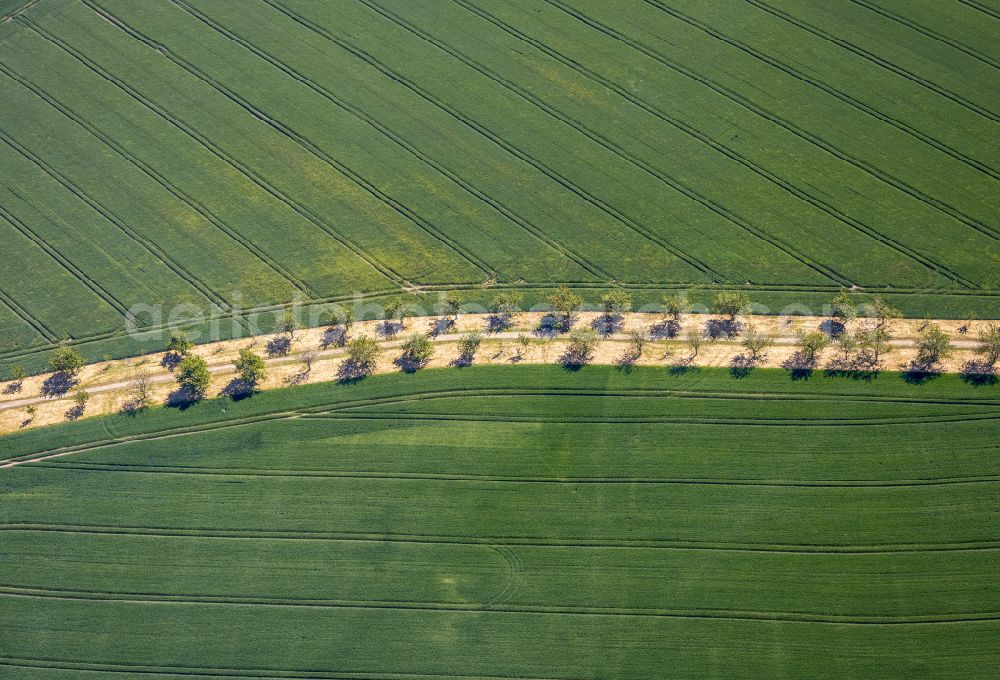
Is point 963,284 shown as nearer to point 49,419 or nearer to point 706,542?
point 706,542

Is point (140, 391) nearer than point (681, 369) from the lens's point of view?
No

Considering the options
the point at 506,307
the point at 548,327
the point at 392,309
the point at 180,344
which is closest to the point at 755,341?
the point at 548,327

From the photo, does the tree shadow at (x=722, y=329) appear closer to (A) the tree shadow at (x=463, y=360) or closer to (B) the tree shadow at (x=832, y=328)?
(B) the tree shadow at (x=832, y=328)

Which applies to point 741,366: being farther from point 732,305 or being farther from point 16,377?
point 16,377

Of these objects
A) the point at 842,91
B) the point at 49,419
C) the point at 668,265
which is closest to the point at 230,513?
the point at 49,419

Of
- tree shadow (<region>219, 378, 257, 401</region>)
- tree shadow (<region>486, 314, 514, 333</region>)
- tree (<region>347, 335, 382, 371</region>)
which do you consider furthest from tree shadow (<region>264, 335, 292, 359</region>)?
tree shadow (<region>486, 314, 514, 333</region>)

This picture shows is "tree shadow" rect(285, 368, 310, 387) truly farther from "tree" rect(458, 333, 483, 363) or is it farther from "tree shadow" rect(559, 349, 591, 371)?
"tree shadow" rect(559, 349, 591, 371)

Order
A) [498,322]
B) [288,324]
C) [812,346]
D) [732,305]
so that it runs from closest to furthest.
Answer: [812,346] → [732,305] → [498,322] → [288,324]
